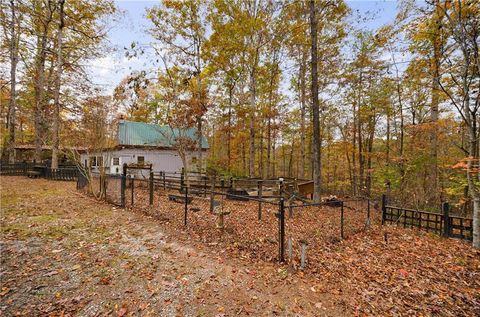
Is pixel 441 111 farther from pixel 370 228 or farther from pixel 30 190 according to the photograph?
pixel 30 190

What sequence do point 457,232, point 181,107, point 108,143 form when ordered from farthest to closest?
1. point 181,107
2. point 108,143
3. point 457,232

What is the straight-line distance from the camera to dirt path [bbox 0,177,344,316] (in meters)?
3.35

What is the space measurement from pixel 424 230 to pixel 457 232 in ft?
3.31

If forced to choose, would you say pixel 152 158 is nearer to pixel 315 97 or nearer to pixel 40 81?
pixel 40 81

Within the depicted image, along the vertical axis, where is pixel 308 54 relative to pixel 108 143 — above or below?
above

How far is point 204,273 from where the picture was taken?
427 centimetres

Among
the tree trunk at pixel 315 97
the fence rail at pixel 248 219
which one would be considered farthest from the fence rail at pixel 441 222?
the tree trunk at pixel 315 97

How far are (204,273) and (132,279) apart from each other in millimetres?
1276

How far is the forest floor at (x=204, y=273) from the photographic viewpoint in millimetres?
3453

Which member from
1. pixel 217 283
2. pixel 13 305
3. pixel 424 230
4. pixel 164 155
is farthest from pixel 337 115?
pixel 13 305

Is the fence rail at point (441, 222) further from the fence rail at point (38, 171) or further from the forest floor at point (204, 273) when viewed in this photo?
the fence rail at point (38, 171)

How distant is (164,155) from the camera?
22000 millimetres

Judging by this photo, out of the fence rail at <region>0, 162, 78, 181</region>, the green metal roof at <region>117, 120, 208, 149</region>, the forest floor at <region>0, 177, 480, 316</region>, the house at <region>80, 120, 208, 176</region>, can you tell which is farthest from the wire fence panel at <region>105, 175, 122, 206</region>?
the green metal roof at <region>117, 120, 208, 149</region>

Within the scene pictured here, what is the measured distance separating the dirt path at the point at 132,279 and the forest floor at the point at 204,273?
17 mm
